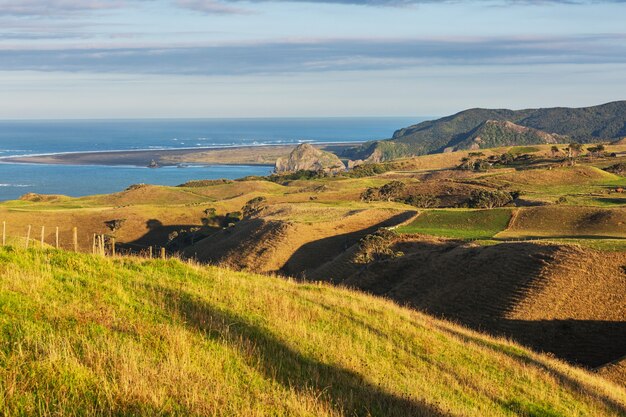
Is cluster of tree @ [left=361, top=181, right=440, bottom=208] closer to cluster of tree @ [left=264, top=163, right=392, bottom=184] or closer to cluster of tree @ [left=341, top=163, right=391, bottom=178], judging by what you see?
cluster of tree @ [left=341, top=163, right=391, bottom=178]

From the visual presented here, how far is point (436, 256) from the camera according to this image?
36.8 m

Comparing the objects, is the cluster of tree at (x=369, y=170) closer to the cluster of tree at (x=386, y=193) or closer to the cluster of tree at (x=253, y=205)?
the cluster of tree at (x=386, y=193)

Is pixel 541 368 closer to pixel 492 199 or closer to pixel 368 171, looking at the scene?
pixel 492 199

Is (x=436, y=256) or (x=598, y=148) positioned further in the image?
(x=598, y=148)

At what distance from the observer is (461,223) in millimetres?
53656

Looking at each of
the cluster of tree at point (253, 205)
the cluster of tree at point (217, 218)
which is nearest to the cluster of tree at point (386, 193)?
the cluster of tree at point (253, 205)

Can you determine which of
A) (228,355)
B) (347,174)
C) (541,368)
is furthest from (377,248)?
(347,174)

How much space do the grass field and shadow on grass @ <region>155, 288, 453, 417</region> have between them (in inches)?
1393

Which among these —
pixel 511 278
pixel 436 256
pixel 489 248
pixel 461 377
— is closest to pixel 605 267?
pixel 511 278

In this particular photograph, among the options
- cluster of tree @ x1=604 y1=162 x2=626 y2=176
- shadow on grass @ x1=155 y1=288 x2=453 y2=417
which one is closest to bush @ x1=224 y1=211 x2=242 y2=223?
cluster of tree @ x1=604 y1=162 x2=626 y2=176

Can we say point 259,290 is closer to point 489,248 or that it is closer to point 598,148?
point 489,248

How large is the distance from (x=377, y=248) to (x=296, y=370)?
34.2 m

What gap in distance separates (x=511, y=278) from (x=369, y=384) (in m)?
20.8

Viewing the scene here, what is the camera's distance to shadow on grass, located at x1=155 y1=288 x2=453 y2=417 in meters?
9.50
